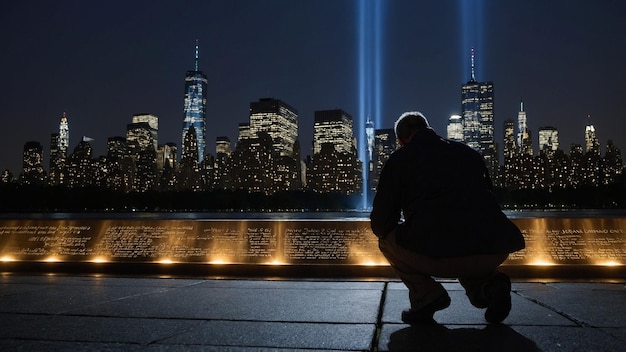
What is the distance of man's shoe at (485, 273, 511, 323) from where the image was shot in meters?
4.06

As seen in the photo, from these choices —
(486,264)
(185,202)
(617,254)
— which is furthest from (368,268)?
(185,202)

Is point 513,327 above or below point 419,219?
below

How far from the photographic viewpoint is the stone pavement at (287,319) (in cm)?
361

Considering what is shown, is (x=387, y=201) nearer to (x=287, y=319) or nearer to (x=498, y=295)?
(x=498, y=295)

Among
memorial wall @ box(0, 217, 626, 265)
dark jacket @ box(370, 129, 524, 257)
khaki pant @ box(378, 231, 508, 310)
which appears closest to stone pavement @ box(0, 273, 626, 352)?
khaki pant @ box(378, 231, 508, 310)

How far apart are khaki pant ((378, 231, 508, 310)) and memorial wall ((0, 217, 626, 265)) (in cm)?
400

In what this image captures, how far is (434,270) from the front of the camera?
4109 millimetres

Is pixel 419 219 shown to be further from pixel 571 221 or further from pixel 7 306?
pixel 571 221

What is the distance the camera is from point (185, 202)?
121688 mm

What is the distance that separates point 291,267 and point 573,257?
4453mm

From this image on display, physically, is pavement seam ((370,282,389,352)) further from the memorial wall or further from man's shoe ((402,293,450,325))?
the memorial wall

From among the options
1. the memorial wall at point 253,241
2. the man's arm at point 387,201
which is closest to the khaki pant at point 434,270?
the man's arm at point 387,201

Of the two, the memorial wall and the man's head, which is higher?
the man's head

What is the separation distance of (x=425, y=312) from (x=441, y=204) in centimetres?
95
